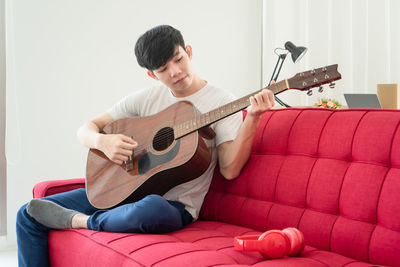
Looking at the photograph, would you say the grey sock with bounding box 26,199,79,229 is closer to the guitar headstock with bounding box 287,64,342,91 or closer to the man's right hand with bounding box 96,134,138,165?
the man's right hand with bounding box 96,134,138,165

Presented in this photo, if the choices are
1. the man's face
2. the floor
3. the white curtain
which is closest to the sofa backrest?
the man's face

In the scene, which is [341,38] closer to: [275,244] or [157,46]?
[157,46]

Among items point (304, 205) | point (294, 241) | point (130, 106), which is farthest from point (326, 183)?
point (130, 106)

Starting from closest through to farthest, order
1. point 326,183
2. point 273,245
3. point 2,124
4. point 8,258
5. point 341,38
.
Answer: point 273,245
point 326,183
point 8,258
point 2,124
point 341,38

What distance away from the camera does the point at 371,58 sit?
340cm

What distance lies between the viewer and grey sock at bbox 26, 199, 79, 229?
1.78m

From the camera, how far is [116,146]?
6.23 feet

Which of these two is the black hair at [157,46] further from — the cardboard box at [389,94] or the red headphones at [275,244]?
the cardboard box at [389,94]

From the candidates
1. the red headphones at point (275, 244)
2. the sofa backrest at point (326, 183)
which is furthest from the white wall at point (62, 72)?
the red headphones at point (275, 244)

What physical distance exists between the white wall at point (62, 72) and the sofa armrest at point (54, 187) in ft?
3.51

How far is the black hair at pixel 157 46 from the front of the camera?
188cm

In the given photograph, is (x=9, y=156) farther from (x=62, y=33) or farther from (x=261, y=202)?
(x=261, y=202)

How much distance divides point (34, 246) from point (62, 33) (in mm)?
1805

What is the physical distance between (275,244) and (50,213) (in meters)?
0.93
